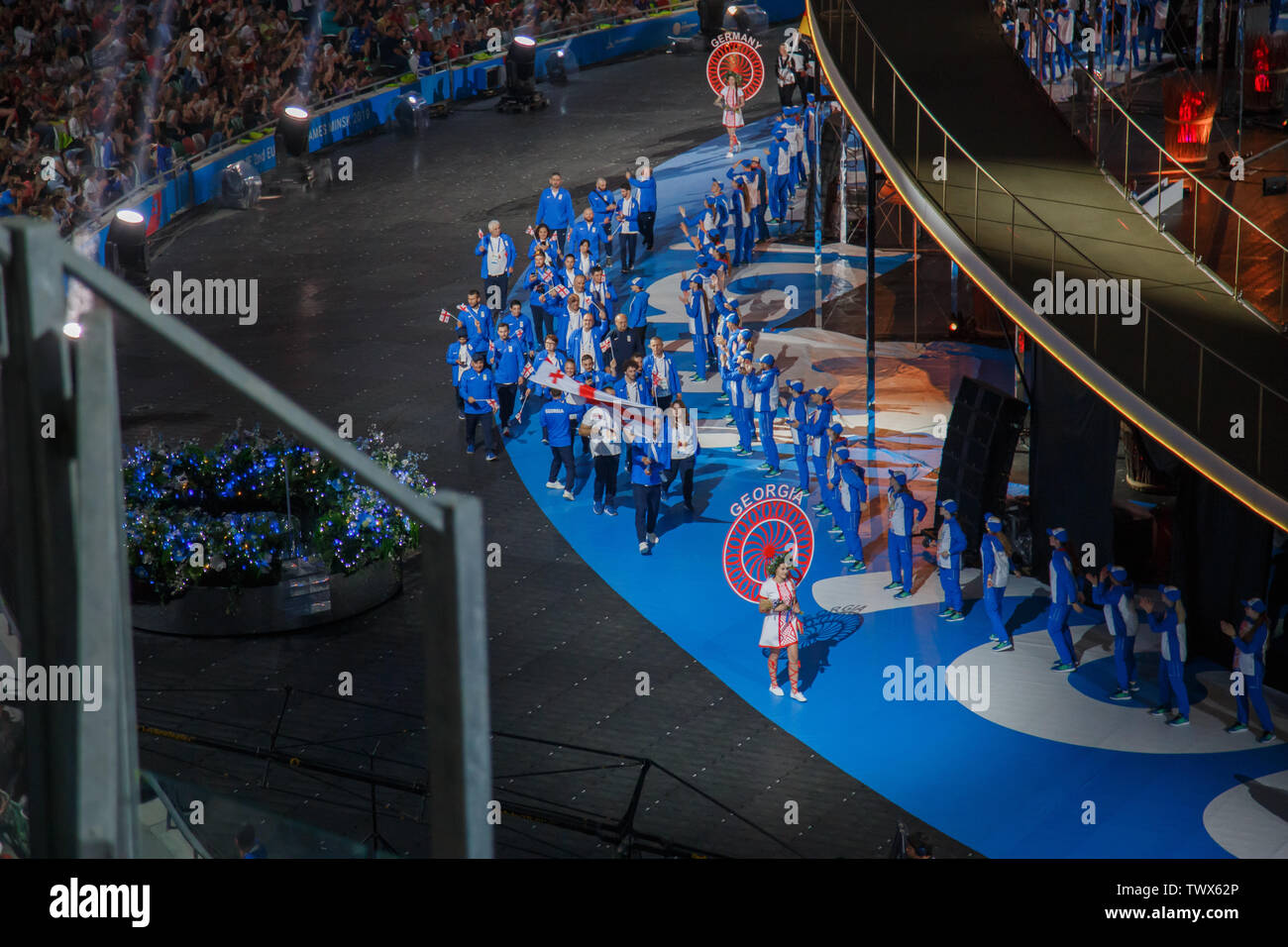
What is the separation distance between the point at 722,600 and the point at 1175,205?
10.5m

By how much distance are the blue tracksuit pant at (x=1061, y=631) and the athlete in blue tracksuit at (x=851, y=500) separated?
8.22ft

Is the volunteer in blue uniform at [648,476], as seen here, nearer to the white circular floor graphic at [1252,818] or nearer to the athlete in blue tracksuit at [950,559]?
the athlete in blue tracksuit at [950,559]

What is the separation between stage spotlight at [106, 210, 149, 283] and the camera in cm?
2431

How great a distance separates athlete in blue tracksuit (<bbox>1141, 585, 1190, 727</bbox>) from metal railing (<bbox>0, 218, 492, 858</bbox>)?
12034 millimetres

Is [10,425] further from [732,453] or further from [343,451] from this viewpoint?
[732,453]

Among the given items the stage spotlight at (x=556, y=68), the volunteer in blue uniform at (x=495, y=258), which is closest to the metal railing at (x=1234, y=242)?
the volunteer in blue uniform at (x=495, y=258)

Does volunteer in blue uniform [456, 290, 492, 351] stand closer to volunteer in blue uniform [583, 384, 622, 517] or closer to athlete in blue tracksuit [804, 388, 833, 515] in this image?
volunteer in blue uniform [583, 384, 622, 517]

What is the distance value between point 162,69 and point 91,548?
30655mm

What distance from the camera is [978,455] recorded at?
16391 mm

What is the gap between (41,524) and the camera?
6.50ft

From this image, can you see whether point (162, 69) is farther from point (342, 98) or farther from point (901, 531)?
point (901, 531)
